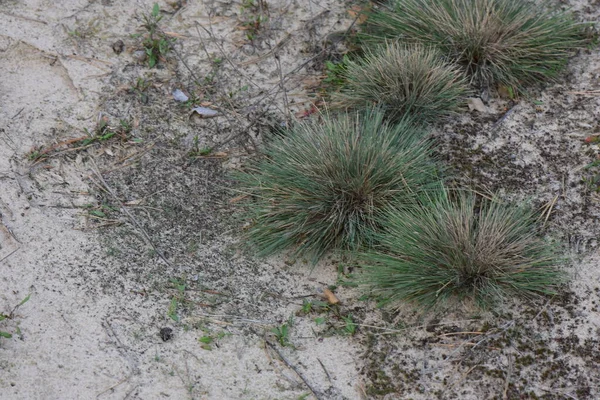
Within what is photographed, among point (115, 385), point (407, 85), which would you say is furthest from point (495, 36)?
point (115, 385)

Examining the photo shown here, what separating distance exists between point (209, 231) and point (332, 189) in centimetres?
65

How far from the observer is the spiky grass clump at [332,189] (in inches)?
135

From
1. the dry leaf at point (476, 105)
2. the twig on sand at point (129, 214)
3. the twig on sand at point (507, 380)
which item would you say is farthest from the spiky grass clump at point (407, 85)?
the twig on sand at point (507, 380)

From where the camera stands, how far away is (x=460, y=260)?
312 cm

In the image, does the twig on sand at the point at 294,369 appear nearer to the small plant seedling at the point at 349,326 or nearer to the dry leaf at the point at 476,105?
the small plant seedling at the point at 349,326

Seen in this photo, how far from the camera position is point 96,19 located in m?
4.51

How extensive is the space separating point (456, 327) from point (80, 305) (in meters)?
1.64

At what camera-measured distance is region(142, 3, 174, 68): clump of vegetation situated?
4.36 meters

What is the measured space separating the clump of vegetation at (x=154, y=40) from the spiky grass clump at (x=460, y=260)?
188 centimetres

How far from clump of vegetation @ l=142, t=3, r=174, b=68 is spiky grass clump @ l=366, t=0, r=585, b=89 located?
1283 mm

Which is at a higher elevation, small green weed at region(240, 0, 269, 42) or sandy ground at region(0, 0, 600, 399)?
small green weed at region(240, 0, 269, 42)

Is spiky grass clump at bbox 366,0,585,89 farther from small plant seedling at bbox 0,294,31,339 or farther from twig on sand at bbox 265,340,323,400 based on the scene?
small plant seedling at bbox 0,294,31,339

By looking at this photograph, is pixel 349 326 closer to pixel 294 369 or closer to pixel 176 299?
pixel 294 369

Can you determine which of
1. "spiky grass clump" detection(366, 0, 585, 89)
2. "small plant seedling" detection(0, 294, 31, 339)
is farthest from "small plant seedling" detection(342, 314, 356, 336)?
"spiky grass clump" detection(366, 0, 585, 89)
